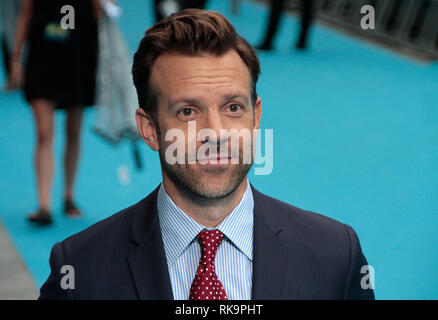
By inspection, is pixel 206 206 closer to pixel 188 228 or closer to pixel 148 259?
pixel 188 228

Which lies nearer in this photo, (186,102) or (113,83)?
(186,102)

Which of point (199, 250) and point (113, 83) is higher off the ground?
point (199, 250)

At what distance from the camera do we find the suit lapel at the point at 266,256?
5.75 feet

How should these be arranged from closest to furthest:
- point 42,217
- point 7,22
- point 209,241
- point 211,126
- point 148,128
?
point 211,126 → point 209,241 → point 148,128 → point 42,217 → point 7,22

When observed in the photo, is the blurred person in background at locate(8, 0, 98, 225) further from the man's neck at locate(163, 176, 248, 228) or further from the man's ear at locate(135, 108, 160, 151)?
the man's neck at locate(163, 176, 248, 228)

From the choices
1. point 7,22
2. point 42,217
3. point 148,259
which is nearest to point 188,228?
point 148,259

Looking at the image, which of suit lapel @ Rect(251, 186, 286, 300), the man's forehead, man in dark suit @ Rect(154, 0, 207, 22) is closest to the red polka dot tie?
suit lapel @ Rect(251, 186, 286, 300)

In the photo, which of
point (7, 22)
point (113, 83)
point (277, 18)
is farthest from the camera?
point (277, 18)

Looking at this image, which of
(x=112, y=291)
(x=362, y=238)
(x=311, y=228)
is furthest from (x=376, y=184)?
(x=112, y=291)

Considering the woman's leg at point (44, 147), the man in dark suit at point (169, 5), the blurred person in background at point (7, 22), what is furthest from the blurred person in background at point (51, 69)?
the blurred person in background at point (7, 22)

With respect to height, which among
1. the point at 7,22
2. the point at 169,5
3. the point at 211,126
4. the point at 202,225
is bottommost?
the point at 7,22

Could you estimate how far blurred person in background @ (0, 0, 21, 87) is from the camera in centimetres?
718

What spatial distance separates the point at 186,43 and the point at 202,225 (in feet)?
1.70

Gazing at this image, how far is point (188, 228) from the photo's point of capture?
72.4 inches
